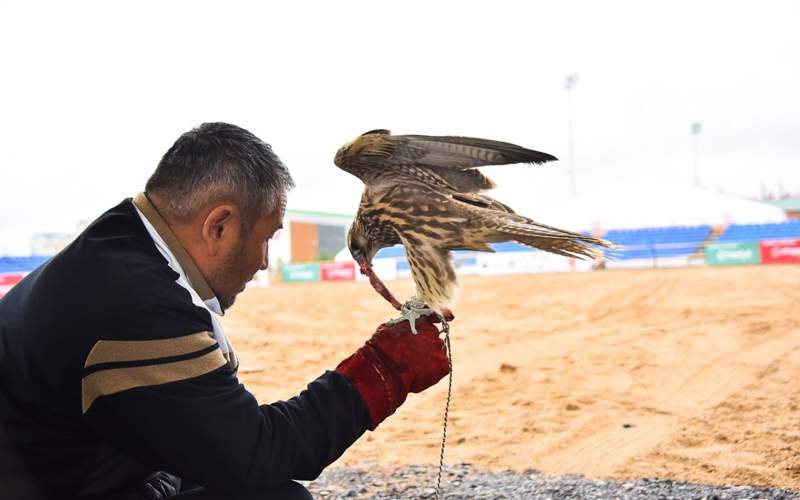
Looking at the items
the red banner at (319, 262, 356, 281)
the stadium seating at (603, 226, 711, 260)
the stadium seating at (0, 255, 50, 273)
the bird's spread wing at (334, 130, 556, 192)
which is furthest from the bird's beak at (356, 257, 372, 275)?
the red banner at (319, 262, 356, 281)

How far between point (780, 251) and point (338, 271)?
1540 centimetres

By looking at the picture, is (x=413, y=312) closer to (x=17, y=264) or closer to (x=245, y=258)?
(x=245, y=258)

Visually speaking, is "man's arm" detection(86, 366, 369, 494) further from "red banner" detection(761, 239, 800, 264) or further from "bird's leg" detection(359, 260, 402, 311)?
"red banner" detection(761, 239, 800, 264)

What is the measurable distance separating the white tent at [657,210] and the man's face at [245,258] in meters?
28.8

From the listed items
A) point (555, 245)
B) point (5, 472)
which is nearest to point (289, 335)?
point (555, 245)

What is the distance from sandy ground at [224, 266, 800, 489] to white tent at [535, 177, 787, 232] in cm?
1948

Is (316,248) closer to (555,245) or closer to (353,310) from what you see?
(353,310)

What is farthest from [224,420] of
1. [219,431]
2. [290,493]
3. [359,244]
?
[359,244]

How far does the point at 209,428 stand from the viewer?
4.79 ft


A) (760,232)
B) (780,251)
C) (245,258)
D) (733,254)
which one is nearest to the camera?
(245,258)

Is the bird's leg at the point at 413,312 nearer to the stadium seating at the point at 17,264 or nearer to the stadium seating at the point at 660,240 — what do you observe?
the stadium seating at the point at 660,240

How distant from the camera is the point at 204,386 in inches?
58.4

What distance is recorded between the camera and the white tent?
102 feet

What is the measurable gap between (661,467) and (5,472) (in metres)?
3.20
